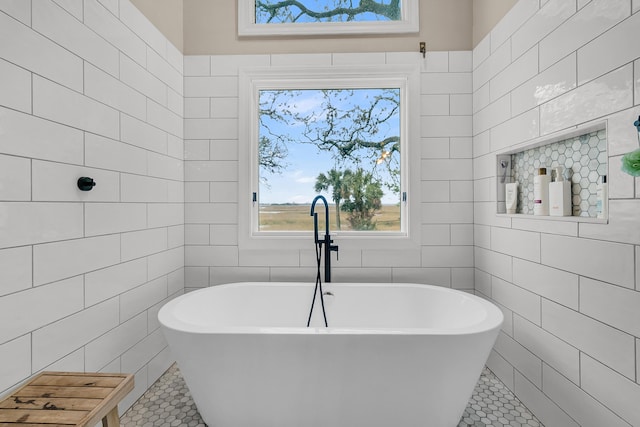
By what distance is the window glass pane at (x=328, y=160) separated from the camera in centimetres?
255

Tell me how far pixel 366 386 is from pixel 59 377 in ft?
3.99

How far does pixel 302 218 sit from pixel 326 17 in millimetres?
1558

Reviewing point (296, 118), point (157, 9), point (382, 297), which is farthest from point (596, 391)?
point (157, 9)

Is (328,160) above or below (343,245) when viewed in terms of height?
above

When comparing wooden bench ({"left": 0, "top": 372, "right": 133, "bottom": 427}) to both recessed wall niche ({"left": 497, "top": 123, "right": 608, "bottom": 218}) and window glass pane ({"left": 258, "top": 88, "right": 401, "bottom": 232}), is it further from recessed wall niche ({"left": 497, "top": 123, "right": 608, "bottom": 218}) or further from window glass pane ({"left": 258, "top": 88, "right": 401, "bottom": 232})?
recessed wall niche ({"left": 497, "top": 123, "right": 608, "bottom": 218})

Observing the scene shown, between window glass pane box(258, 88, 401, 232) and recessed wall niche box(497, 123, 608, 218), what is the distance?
0.85 metres

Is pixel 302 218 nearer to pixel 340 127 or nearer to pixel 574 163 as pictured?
pixel 340 127

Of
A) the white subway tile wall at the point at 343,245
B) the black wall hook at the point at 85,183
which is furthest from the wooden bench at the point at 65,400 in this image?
the white subway tile wall at the point at 343,245

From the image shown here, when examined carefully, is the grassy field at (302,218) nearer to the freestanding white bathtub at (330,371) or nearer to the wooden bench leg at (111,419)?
the freestanding white bathtub at (330,371)

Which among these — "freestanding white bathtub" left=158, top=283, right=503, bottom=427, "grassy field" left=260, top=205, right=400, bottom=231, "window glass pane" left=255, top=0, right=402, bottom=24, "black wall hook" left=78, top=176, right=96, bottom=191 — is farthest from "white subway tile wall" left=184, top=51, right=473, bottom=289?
"black wall hook" left=78, top=176, right=96, bottom=191

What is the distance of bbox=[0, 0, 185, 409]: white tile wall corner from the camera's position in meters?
1.19

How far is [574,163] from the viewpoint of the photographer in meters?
1.57

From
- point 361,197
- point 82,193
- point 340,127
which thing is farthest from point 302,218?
point 82,193

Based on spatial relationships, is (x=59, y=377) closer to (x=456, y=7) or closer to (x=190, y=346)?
(x=190, y=346)
